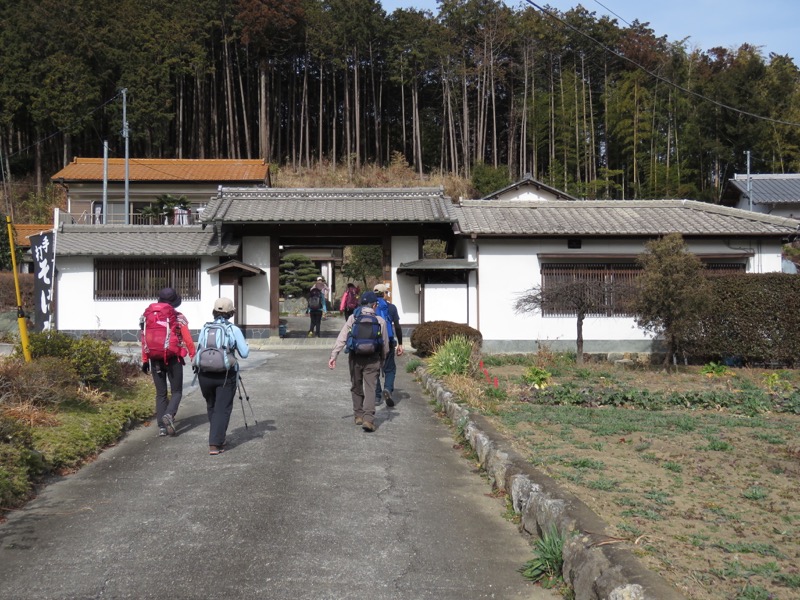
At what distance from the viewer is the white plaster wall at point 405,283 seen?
19828mm

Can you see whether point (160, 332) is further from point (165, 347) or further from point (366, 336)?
point (366, 336)

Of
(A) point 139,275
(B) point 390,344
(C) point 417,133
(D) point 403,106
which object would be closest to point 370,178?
(C) point 417,133

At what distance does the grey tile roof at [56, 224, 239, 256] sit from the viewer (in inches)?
753

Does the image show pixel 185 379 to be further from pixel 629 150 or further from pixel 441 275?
pixel 629 150

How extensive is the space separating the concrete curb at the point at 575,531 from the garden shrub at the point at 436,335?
815cm

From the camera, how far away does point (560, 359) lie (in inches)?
619

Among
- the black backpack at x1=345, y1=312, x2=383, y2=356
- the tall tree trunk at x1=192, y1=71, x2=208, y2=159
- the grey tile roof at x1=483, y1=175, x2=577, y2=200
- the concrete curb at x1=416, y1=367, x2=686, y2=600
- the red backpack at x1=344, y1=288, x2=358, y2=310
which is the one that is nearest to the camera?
the concrete curb at x1=416, y1=367, x2=686, y2=600

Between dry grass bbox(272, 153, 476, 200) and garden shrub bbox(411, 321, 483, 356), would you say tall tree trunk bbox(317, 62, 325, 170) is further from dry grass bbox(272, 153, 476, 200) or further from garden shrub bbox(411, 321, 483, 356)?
garden shrub bbox(411, 321, 483, 356)

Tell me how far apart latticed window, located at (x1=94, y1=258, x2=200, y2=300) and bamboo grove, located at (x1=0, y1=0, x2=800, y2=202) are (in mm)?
19249

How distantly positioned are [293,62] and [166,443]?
133 ft

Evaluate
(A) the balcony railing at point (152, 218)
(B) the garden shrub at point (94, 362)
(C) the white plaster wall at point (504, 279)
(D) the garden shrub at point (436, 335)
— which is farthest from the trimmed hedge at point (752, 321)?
(A) the balcony railing at point (152, 218)

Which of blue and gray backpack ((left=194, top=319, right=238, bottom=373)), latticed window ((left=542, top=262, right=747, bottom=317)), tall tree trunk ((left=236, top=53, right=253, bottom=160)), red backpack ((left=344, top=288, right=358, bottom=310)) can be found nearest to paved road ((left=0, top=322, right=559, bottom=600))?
blue and gray backpack ((left=194, top=319, right=238, bottom=373))

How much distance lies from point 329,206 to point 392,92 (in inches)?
1175

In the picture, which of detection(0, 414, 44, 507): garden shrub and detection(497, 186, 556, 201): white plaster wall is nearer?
detection(0, 414, 44, 507): garden shrub
